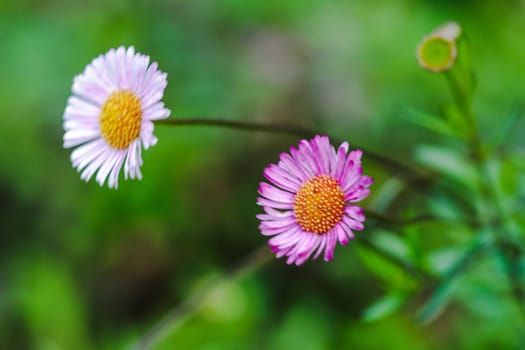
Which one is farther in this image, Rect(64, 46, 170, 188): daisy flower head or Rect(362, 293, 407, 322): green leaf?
Rect(362, 293, 407, 322): green leaf

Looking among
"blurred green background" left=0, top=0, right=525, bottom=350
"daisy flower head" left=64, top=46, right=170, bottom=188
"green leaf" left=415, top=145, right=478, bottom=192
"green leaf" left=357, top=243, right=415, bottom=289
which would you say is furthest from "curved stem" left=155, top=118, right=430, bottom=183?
"blurred green background" left=0, top=0, right=525, bottom=350

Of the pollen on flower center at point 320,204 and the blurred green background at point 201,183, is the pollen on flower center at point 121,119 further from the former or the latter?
the blurred green background at point 201,183

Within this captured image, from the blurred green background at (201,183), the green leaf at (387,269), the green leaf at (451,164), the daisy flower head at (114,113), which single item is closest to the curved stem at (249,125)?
the daisy flower head at (114,113)

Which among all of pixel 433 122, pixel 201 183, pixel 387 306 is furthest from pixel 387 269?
pixel 201 183

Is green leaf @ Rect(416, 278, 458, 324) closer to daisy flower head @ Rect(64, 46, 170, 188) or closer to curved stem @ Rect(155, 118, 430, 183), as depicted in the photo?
curved stem @ Rect(155, 118, 430, 183)

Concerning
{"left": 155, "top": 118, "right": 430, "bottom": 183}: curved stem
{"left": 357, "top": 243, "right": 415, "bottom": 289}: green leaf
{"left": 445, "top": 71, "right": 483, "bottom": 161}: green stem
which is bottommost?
{"left": 357, "top": 243, "right": 415, "bottom": 289}: green leaf

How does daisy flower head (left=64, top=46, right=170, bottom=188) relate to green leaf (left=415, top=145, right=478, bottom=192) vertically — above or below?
above
